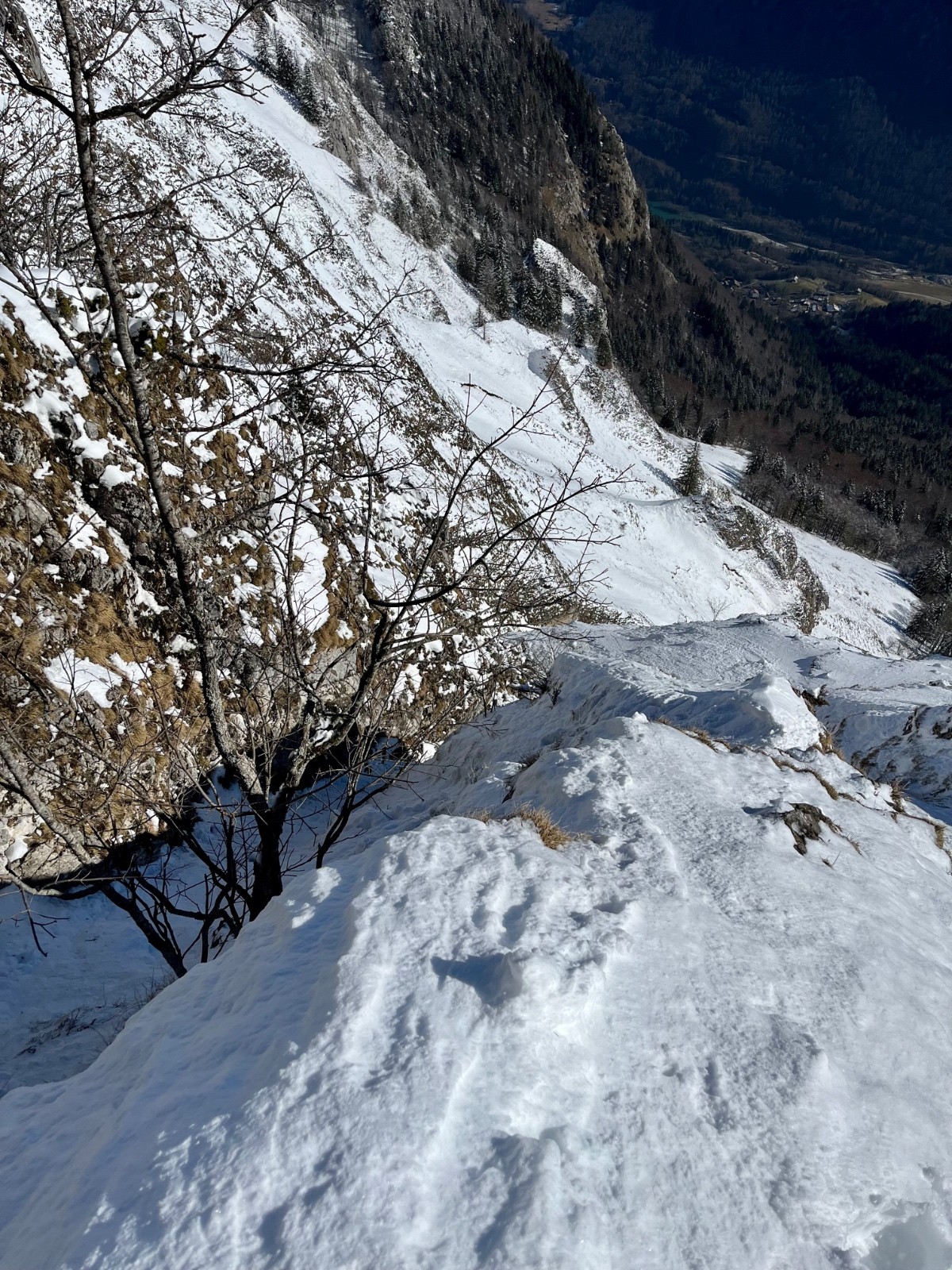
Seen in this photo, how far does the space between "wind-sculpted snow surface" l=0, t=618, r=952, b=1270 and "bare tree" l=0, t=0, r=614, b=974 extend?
Result: 4.49 feet

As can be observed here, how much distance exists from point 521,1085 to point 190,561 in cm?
344

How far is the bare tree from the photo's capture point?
127 inches

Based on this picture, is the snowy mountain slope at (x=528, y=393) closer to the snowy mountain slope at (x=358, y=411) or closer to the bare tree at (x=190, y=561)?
the snowy mountain slope at (x=358, y=411)

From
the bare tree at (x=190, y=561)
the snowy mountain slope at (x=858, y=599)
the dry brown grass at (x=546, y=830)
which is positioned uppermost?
the bare tree at (x=190, y=561)

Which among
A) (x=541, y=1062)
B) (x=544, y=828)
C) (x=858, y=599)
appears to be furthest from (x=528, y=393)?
(x=541, y=1062)

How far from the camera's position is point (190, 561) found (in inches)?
159

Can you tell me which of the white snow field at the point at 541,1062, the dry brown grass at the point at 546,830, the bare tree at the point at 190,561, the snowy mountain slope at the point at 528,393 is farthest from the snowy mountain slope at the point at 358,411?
the white snow field at the point at 541,1062

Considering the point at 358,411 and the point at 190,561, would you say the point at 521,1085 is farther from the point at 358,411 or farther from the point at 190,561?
the point at 358,411

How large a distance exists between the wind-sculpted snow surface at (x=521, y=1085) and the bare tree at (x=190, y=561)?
137cm

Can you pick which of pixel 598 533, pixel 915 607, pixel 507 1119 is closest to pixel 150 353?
pixel 507 1119

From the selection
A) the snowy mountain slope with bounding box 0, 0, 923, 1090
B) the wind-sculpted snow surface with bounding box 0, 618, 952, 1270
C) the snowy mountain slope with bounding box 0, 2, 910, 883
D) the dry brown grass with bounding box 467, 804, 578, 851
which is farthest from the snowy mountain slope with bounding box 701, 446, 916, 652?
the wind-sculpted snow surface with bounding box 0, 618, 952, 1270

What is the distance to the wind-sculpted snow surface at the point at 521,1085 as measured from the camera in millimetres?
2195

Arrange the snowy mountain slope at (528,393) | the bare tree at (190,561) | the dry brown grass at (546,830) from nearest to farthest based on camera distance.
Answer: the bare tree at (190,561) < the dry brown grass at (546,830) < the snowy mountain slope at (528,393)

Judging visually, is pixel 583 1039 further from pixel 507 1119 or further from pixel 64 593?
pixel 64 593
